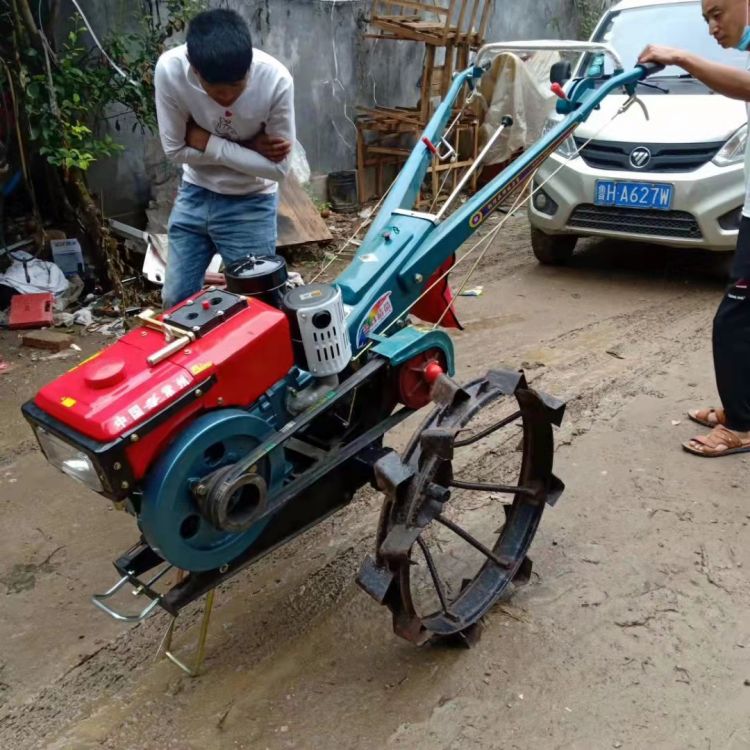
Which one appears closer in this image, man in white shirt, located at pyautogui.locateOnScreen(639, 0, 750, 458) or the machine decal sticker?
the machine decal sticker

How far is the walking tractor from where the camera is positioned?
1.85m

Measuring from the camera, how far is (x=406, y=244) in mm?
2668

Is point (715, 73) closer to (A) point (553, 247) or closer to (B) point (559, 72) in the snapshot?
(B) point (559, 72)

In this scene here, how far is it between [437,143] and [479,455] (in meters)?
1.37

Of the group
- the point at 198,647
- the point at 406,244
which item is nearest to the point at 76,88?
the point at 406,244

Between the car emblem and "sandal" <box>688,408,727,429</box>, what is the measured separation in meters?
2.10

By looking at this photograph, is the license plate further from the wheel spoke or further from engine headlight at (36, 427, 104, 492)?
engine headlight at (36, 427, 104, 492)

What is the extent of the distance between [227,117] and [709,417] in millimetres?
2541

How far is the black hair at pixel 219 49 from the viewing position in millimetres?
2514

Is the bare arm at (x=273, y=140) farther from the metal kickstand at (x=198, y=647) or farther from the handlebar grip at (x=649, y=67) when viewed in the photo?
the metal kickstand at (x=198, y=647)

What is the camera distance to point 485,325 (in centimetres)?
480

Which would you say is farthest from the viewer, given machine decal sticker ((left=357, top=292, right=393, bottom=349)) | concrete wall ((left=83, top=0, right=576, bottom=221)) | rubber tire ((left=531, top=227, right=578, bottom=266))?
concrete wall ((left=83, top=0, right=576, bottom=221))

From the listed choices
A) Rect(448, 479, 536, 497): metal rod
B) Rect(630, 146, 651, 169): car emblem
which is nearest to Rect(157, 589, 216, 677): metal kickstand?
Rect(448, 479, 536, 497): metal rod

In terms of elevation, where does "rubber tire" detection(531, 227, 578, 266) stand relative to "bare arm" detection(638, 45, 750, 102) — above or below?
below
